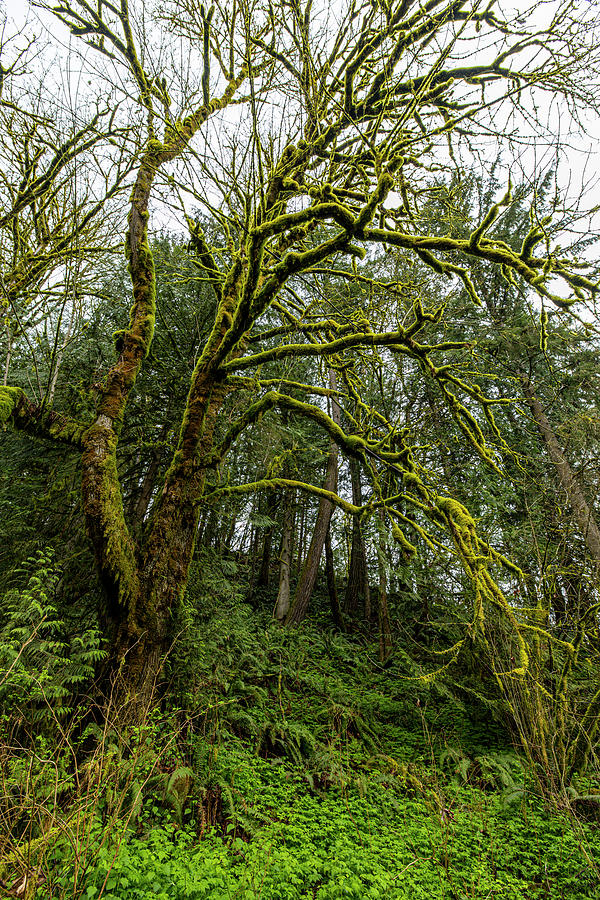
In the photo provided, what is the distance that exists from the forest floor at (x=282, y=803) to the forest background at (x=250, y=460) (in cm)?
3

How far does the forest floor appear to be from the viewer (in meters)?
2.33

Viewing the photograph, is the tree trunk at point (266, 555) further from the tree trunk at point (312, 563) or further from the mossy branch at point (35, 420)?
the mossy branch at point (35, 420)

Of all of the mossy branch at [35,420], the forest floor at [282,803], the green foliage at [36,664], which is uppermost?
the mossy branch at [35,420]

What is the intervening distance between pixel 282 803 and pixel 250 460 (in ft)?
14.9

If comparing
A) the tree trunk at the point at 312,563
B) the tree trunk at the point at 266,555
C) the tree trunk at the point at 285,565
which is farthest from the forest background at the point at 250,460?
the tree trunk at the point at 266,555

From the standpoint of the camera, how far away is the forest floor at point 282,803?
7.64 ft

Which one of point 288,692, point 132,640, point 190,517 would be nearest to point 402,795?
point 288,692

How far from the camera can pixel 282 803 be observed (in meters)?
3.82

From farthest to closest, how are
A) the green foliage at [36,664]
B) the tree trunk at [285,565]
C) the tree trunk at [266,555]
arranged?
the tree trunk at [266,555]
the tree trunk at [285,565]
the green foliage at [36,664]

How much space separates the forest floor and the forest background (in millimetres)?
32

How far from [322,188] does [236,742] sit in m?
5.44

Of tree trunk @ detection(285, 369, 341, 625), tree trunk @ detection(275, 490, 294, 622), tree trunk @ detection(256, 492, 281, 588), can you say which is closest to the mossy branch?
tree trunk @ detection(285, 369, 341, 625)

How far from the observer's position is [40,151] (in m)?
4.17

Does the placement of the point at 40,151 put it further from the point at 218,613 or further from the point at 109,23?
the point at 218,613
